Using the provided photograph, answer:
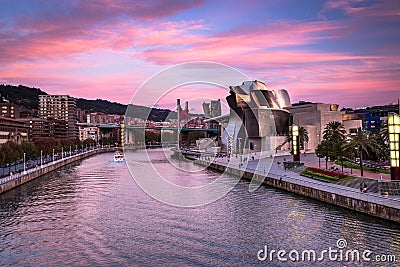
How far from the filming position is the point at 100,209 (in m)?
28.6

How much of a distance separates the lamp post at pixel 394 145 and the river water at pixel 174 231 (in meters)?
4.56

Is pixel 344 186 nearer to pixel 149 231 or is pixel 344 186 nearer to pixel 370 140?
pixel 370 140

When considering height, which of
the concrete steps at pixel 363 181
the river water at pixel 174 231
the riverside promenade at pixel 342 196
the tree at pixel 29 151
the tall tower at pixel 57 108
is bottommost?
the river water at pixel 174 231

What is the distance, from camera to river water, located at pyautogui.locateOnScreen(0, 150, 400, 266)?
17953 millimetres

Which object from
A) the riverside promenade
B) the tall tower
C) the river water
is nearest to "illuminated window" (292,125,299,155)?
the riverside promenade

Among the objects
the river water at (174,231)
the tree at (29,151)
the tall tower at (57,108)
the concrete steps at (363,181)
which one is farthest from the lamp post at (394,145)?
the tall tower at (57,108)

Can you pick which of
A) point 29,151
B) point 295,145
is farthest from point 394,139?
point 29,151

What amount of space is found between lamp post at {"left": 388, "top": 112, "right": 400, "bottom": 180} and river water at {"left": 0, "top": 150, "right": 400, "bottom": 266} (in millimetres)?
4558

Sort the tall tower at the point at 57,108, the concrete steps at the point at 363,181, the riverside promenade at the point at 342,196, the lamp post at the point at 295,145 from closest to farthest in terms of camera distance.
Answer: the riverside promenade at the point at 342,196 < the concrete steps at the point at 363,181 < the lamp post at the point at 295,145 < the tall tower at the point at 57,108

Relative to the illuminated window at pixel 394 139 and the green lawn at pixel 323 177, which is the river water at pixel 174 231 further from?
the illuminated window at pixel 394 139

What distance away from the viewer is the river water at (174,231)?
18.0 metres

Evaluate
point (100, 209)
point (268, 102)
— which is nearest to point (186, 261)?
point (100, 209)

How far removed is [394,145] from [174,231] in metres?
15.7

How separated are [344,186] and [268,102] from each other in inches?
2200
